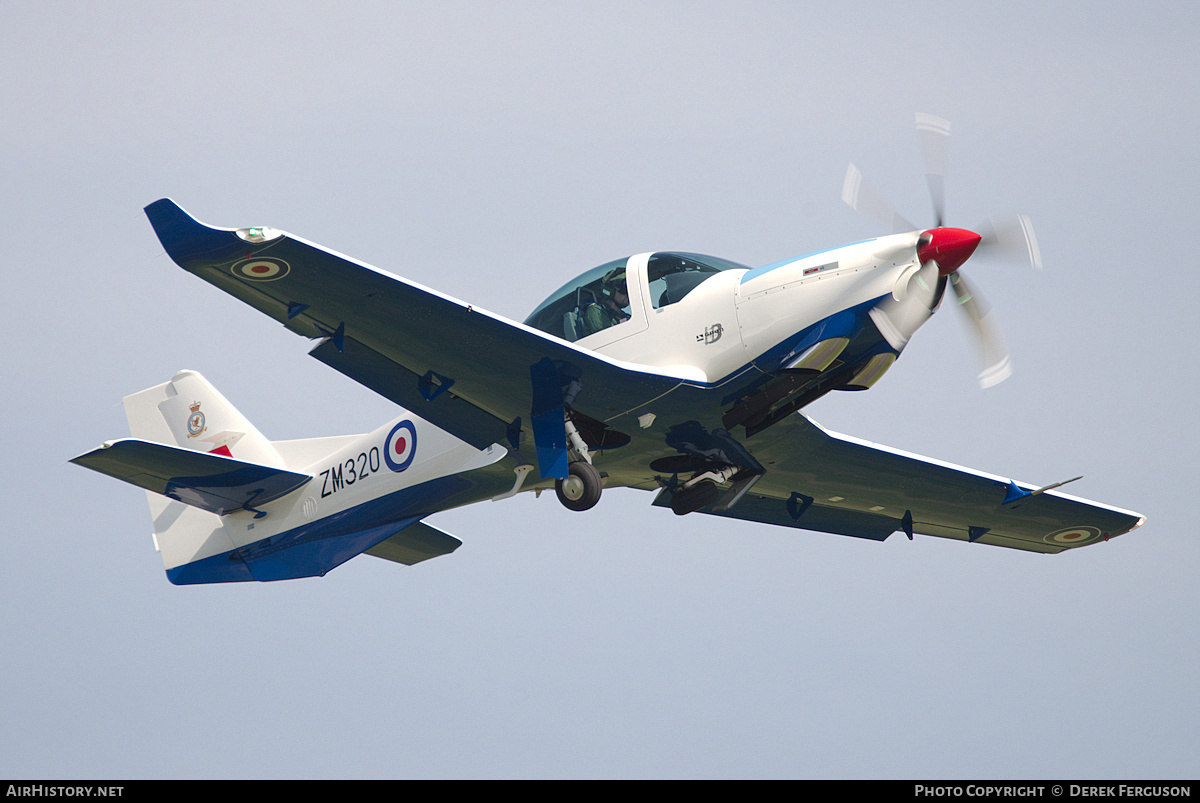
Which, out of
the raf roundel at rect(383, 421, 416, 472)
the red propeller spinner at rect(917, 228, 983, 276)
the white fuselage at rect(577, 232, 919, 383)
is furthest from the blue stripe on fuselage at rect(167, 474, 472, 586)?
the red propeller spinner at rect(917, 228, 983, 276)

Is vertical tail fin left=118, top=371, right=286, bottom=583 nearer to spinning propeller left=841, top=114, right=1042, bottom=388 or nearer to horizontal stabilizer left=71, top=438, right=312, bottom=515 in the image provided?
horizontal stabilizer left=71, top=438, right=312, bottom=515

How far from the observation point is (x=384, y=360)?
47.2 feet

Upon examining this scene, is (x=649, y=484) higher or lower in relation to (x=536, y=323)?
lower

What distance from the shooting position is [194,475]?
685 inches

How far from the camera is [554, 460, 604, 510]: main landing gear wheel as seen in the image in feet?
46.5

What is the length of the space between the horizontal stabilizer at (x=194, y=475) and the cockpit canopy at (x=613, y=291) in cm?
532

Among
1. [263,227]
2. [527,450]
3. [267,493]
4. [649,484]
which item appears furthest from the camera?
[267,493]

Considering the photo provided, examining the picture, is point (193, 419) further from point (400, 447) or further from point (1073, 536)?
point (1073, 536)

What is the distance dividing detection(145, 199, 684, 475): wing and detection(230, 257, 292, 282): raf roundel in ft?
0.04

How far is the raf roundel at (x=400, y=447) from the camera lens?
17.1 m

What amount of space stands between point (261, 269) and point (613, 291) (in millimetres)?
4122

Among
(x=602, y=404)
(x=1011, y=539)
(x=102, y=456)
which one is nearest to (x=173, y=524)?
(x=102, y=456)
